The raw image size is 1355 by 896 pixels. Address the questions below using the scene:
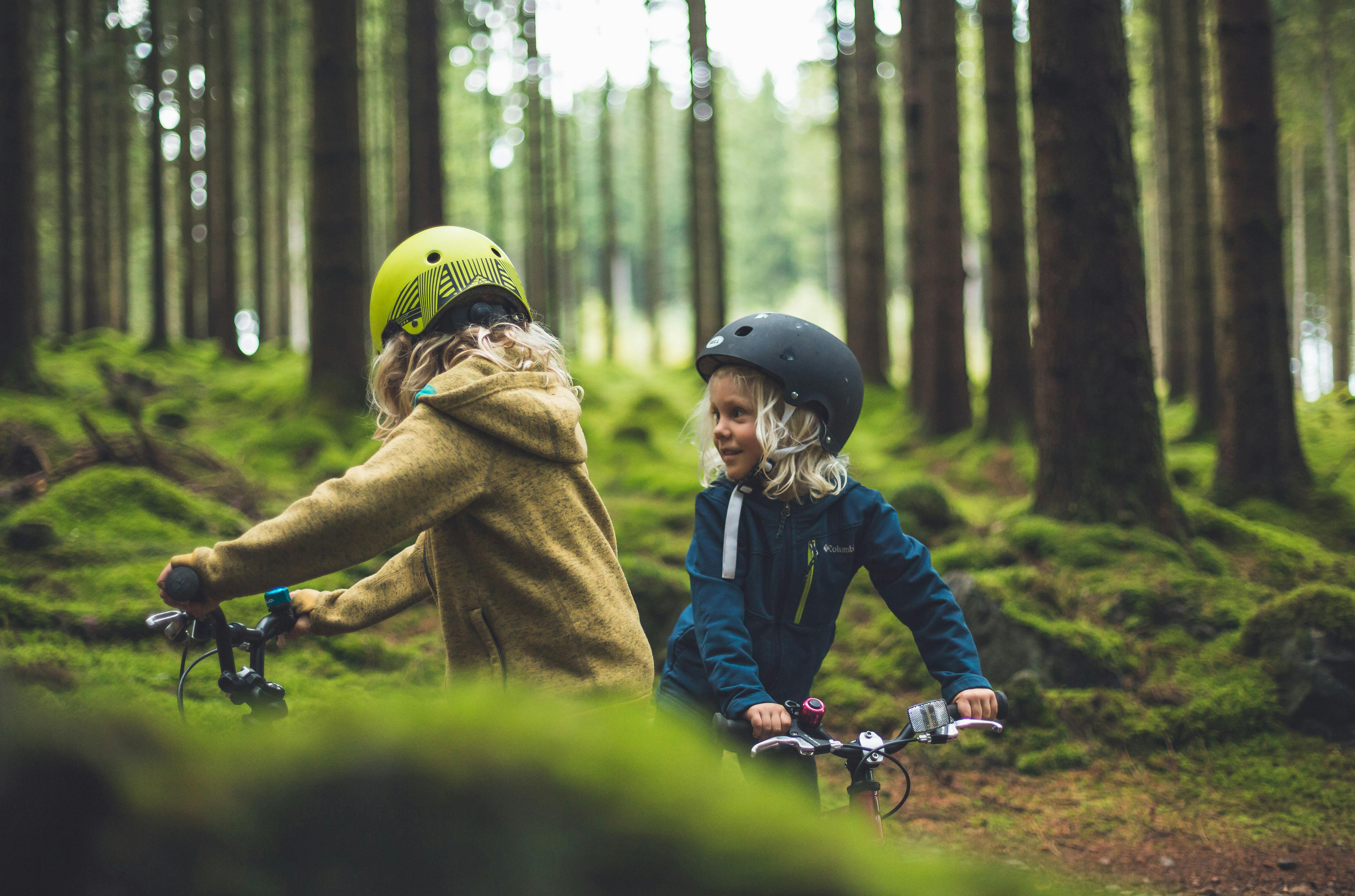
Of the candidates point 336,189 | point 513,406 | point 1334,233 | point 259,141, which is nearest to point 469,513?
point 513,406

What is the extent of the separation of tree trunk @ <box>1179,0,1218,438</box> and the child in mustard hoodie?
447 inches

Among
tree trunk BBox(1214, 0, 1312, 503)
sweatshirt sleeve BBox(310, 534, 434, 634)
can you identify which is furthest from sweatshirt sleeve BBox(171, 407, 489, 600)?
tree trunk BBox(1214, 0, 1312, 503)

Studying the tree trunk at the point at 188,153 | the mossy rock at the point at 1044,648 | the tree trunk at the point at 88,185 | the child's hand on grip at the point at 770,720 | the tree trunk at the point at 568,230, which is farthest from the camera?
the tree trunk at the point at 568,230

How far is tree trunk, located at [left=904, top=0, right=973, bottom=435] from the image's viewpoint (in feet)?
44.2

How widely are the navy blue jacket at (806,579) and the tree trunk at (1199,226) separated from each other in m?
10.7

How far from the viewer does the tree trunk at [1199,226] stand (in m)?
12.4

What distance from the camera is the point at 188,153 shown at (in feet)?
76.2

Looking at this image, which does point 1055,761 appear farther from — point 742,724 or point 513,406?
point 513,406

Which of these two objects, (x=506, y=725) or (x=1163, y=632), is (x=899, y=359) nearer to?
(x=1163, y=632)

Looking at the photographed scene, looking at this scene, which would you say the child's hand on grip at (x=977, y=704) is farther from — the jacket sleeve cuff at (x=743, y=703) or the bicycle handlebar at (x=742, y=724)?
the jacket sleeve cuff at (x=743, y=703)

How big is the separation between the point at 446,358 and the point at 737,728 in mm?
1330

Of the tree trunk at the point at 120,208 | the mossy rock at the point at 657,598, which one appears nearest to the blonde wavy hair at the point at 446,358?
the mossy rock at the point at 657,598

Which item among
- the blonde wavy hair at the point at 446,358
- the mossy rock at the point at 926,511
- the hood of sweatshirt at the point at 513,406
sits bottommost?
the mossy rock at the point at 926,511

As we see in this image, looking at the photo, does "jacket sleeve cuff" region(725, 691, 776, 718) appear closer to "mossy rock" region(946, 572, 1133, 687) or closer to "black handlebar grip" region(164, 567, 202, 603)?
"black handlebar grip" region(164, 567, 202, 603)
